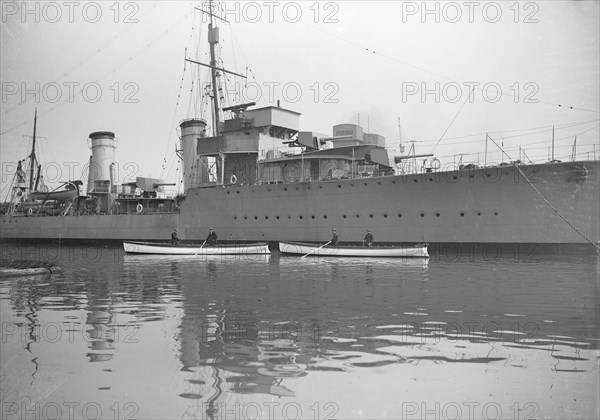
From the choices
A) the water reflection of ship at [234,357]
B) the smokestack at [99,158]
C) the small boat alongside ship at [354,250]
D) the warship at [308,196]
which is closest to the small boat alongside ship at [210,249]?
the small boat alongside ship at [354,250]

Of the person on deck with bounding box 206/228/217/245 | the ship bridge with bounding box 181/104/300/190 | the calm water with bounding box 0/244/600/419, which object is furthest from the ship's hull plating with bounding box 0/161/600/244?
the calm water with bounding box 0/244/600/419

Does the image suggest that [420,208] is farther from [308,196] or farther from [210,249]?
[210,249]

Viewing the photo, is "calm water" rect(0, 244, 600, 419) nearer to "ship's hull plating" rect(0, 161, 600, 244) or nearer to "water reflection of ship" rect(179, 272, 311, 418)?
"water reflection of ship" rect(179, 272, 311, 418)

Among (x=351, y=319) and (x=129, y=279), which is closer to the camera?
(x=351, y=319)

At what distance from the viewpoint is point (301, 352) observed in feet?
19.1

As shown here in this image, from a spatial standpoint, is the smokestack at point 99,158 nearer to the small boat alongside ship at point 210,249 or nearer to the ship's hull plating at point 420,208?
the ship's hull plating at point 420,208

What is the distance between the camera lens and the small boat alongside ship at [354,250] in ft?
71.4

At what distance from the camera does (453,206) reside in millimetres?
24047

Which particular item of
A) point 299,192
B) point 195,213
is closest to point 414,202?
point 299,192

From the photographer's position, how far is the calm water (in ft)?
13.7

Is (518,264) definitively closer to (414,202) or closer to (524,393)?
(414,202)

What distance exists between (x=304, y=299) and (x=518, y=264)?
1129cm

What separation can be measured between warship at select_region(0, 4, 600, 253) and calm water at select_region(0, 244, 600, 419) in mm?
11717

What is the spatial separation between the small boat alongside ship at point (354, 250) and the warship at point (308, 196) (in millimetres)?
3322
